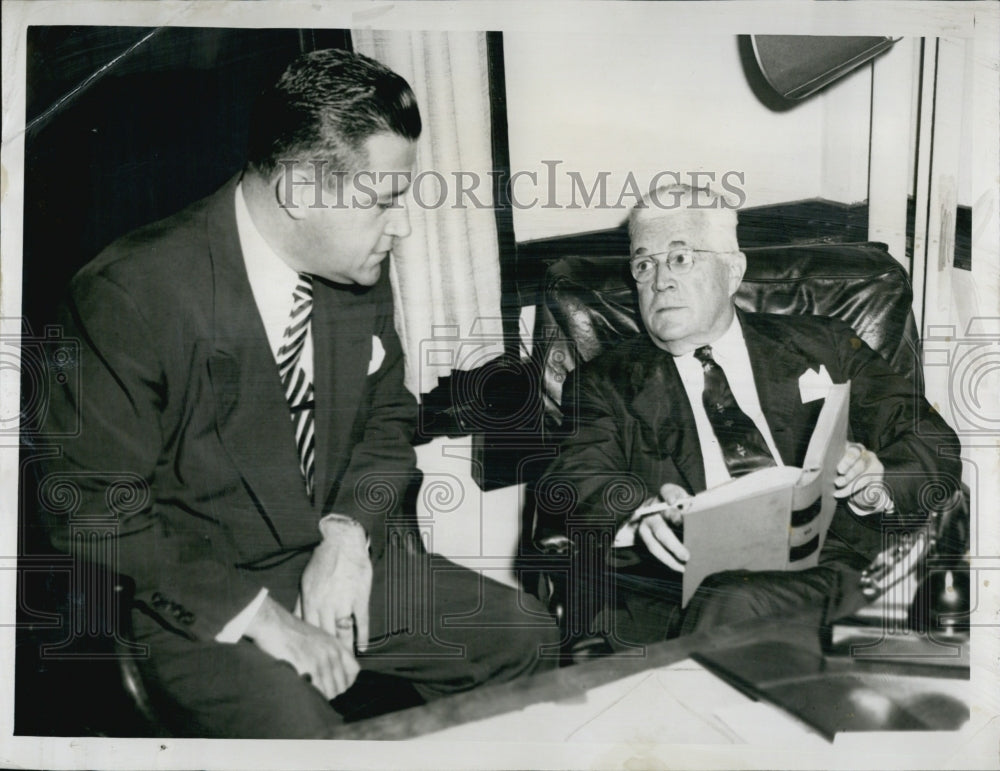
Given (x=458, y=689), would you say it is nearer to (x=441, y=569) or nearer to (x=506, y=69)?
(x=441, y=569)

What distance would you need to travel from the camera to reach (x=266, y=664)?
1.94 meters

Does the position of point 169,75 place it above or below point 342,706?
above

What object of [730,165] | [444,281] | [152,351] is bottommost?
[152,351]

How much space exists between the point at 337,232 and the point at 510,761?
1.23 metres

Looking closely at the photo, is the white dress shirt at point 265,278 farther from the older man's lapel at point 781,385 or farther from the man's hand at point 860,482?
the man's hand at point 860,482

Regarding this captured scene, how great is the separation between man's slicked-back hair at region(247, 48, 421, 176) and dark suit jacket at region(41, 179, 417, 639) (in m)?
0.17

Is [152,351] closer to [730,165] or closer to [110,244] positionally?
[110,244]

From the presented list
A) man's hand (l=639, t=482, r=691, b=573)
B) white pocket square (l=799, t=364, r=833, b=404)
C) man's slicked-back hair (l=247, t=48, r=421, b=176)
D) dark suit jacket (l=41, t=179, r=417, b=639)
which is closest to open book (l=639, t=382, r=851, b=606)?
man's hand (l=639, t=482, r=691, b=573)

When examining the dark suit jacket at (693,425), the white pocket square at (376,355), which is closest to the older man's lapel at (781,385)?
the dark suit jacket at (693,425)

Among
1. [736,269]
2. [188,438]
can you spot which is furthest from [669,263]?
[188,438]

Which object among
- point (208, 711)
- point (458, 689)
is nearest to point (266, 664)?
point (208, 711)

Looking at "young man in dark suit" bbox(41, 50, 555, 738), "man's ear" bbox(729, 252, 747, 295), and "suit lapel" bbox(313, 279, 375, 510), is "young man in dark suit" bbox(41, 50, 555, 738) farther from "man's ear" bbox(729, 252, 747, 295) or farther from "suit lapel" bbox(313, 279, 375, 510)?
"man's ear" bbox(729, 252, 747, 295)

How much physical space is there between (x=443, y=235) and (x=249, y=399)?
0.56m

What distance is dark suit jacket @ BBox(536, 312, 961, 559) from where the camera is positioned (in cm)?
198
